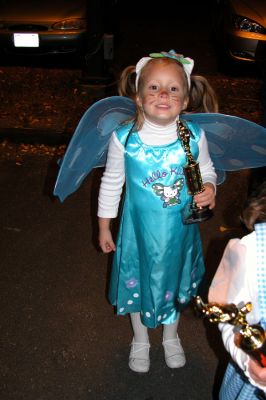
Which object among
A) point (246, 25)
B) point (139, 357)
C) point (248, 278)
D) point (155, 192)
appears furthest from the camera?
point (246, 25)

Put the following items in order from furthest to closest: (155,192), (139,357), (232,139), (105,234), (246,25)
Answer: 1. (246,25)
2. (139,357)
3. (105,234)
4. (232,139)
5. (155,192)

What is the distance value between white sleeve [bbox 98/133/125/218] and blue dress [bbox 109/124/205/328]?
0.03m

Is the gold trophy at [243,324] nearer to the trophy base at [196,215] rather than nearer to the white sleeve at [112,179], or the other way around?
the trophy base at [196,215]

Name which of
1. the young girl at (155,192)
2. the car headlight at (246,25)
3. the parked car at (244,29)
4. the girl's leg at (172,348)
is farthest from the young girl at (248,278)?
the car headlight at (246,25)

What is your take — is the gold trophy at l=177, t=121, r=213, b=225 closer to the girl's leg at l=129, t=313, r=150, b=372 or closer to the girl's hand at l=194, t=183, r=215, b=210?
the girl's hand at l=194, t=183, r=215, b=210

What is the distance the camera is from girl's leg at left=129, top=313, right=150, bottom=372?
265 centimetres

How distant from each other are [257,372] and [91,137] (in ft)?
4.14

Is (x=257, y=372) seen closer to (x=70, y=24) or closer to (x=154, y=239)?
(x=154, y=239)

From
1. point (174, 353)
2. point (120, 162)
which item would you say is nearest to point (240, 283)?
point (120, 162)

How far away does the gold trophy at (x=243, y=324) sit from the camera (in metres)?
1.27

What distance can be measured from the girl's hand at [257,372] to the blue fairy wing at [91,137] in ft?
3.93

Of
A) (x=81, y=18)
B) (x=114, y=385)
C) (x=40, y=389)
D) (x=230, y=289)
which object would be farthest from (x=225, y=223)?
(x=81, y=18)

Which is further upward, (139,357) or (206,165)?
(206,165)

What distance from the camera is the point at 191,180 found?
201 centimetres
